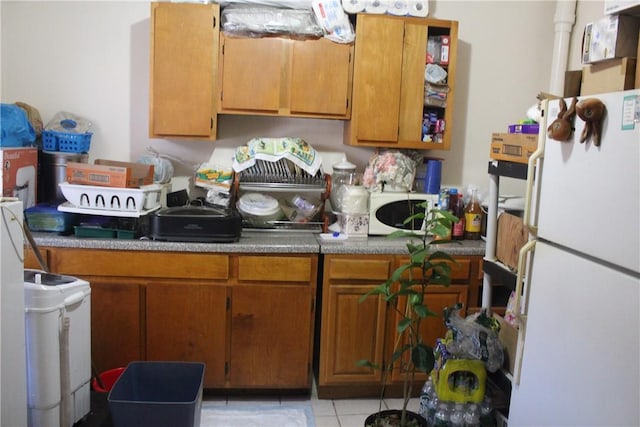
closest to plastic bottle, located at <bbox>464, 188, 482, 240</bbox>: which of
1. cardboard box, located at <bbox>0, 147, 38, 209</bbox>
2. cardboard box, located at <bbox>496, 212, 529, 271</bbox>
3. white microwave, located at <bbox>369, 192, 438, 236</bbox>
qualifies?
white microwave, located at <bbox>369, 192, 438, 236</bbox>

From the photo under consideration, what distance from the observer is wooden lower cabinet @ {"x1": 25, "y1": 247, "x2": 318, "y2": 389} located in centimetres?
271

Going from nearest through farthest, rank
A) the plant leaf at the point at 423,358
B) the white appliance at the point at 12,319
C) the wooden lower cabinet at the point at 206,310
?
1. the white appliance at the point at 12,319
2. the plant leaf at the point at 423,358
3. the wooden lower cabinet at the point at 206,310

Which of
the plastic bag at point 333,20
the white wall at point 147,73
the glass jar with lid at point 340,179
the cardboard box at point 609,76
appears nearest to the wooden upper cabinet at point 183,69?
the white wall at point 147,73

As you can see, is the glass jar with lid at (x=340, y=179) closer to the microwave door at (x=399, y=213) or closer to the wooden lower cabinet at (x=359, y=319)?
the microwave door at (x=399, y=213)

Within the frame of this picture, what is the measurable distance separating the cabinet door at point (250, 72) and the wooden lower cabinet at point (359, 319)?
0.97m

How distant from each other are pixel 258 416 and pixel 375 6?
231 cm

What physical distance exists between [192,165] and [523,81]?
2213 millimetres

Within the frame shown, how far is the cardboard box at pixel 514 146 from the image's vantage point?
7.13 ft

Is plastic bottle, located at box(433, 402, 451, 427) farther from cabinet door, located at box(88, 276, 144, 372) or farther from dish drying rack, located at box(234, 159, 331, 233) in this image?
cabinet door, located at box(88, 276, 144, 372)

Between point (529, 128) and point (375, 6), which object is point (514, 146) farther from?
point (375, 6)

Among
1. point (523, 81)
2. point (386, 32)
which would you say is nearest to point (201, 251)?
point (386, 32)

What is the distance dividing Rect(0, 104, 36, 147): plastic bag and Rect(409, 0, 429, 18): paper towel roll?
7.24 feet

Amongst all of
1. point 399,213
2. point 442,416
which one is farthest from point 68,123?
point 442,416

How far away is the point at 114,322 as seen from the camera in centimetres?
274
